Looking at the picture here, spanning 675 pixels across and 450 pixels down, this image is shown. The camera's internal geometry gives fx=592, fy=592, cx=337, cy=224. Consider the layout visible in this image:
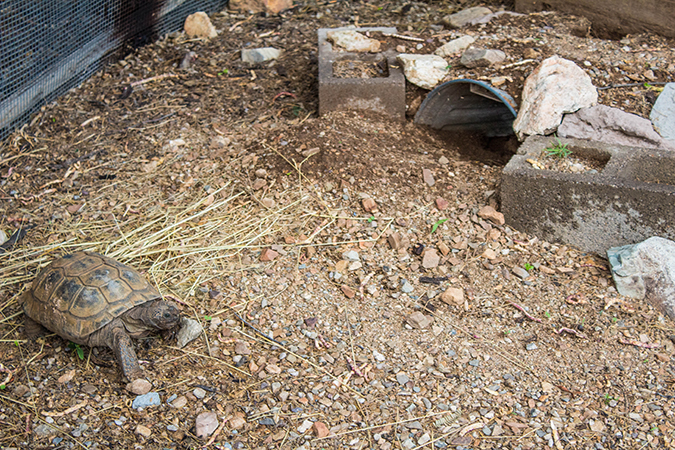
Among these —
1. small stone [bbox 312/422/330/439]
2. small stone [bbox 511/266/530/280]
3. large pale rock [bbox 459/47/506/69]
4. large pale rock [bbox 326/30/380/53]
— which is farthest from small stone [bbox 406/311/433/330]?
large pale rock [bbox 326/30/380/53]

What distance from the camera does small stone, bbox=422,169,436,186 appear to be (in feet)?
14.1

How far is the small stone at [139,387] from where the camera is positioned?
2.93 m

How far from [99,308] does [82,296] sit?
0.37 ft

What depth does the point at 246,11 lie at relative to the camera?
741cm

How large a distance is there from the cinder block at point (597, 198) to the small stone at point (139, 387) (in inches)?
97.8

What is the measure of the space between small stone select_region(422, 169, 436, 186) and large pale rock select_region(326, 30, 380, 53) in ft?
5.86

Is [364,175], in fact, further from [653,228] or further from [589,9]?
[589,9]

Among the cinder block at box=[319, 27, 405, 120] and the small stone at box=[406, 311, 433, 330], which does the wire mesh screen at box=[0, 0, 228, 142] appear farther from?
the small stone at box=[406, 311, 433, 330]

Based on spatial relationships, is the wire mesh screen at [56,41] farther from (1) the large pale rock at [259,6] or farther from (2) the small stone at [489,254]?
(2) the small stone at [489,254]

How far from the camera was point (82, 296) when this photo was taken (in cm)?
310

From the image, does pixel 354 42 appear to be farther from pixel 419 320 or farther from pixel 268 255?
pixel 419 320

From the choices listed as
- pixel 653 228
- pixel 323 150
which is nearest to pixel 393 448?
pixel 653 228

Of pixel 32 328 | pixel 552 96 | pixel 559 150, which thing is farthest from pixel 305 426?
pixel 552 96

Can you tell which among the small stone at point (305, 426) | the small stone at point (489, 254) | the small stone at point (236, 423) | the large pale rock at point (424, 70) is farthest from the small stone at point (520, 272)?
the large pale rock at point (424, 70)
